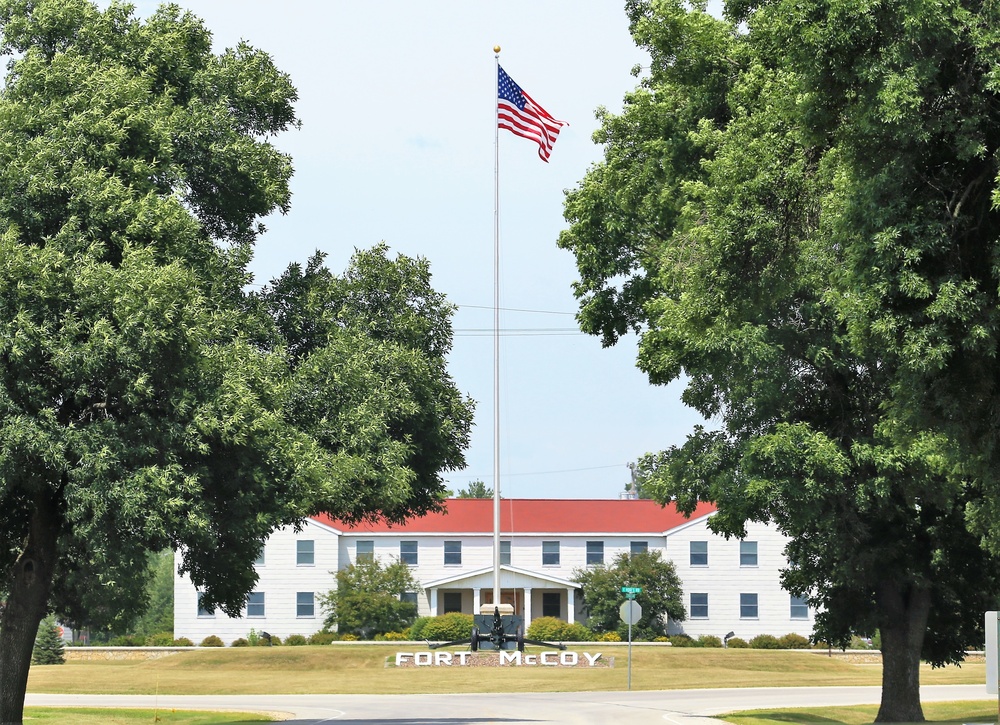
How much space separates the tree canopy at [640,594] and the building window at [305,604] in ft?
49.3

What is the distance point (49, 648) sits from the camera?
63.2 m

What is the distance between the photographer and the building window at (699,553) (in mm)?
72188

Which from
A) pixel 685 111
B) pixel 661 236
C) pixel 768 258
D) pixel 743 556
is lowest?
pixel 743 556

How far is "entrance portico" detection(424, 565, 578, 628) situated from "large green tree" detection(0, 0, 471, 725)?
4348 cm

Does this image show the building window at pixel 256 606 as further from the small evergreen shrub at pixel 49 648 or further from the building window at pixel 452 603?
the small evergreen shrub at pixel 49 648

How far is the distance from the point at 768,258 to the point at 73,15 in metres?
13.4

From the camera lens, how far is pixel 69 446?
1991 centimetres

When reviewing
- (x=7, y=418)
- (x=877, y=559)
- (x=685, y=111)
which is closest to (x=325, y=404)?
(x=7, y=418)

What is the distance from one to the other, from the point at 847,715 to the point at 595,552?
3995 centimetres

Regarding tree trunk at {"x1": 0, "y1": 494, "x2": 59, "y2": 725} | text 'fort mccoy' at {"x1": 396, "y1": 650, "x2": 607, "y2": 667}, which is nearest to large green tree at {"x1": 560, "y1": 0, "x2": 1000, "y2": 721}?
tree trunk at {"x1": 0, "y1": 494, "x2": 59, "y2": 725}

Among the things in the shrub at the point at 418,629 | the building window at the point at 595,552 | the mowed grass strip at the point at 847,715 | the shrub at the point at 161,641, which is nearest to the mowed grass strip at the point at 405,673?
the shrub at the point at 418,629

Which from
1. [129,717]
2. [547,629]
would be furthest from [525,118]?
[547,629]

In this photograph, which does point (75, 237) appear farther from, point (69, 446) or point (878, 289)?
point (878, 289)

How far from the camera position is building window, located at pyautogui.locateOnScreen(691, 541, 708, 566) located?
72188 millimetres
